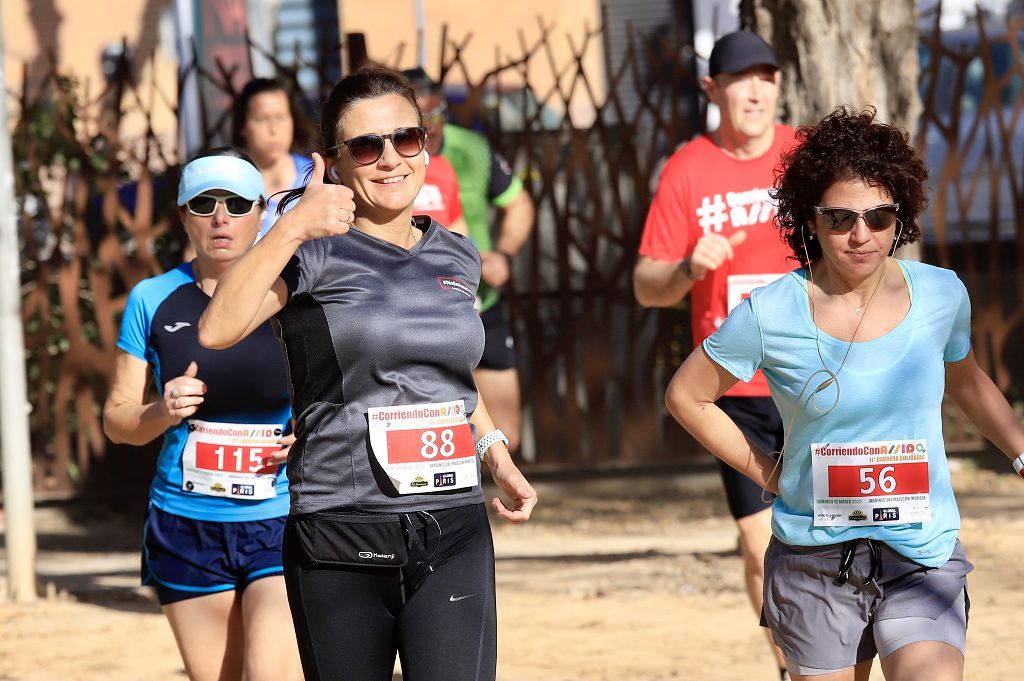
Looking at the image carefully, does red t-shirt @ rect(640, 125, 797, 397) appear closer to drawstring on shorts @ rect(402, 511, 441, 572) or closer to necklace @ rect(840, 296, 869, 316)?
necklace @ rect(840, 296, 869, 316)

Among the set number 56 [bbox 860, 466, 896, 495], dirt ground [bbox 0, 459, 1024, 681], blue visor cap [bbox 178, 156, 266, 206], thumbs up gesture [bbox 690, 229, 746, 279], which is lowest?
dirt ground [bbox 0, 459, 1024, 681]

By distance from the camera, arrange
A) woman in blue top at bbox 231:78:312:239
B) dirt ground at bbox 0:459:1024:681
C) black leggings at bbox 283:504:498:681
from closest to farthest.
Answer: black leggings at bbox 283:504:498:681 → dirt ground at bbox 0:459:1024:681 → woman in blue top at bbox 231:78:312:239

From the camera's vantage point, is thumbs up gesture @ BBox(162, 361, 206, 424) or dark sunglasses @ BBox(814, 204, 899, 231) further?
thumbs up gesture @ BBox(162, 361, 206, 424)

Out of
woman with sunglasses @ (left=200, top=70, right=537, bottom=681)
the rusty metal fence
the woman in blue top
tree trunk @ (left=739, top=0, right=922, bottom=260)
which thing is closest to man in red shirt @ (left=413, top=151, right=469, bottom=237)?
the woman in blue top

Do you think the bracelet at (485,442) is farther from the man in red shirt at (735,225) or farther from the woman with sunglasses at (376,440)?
the man in red shirt at (735,225)

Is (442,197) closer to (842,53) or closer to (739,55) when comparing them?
(739,55)

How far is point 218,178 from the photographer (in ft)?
12.9

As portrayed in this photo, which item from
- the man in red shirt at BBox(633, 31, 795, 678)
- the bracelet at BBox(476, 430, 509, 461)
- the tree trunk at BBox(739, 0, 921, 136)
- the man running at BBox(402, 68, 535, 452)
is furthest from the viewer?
the tree trunk at BBox(739, 0, 921, 136)

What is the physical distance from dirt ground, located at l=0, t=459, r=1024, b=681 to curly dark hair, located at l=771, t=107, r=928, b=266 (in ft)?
8.68

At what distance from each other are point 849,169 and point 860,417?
567mm

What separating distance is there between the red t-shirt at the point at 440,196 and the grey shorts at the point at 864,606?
344 centimetres

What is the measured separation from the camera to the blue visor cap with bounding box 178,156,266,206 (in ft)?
12.9

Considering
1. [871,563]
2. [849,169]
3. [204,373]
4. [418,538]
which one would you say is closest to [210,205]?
[204,373]

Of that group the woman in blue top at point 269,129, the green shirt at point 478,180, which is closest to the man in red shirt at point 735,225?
the green shirt at point 478,180
